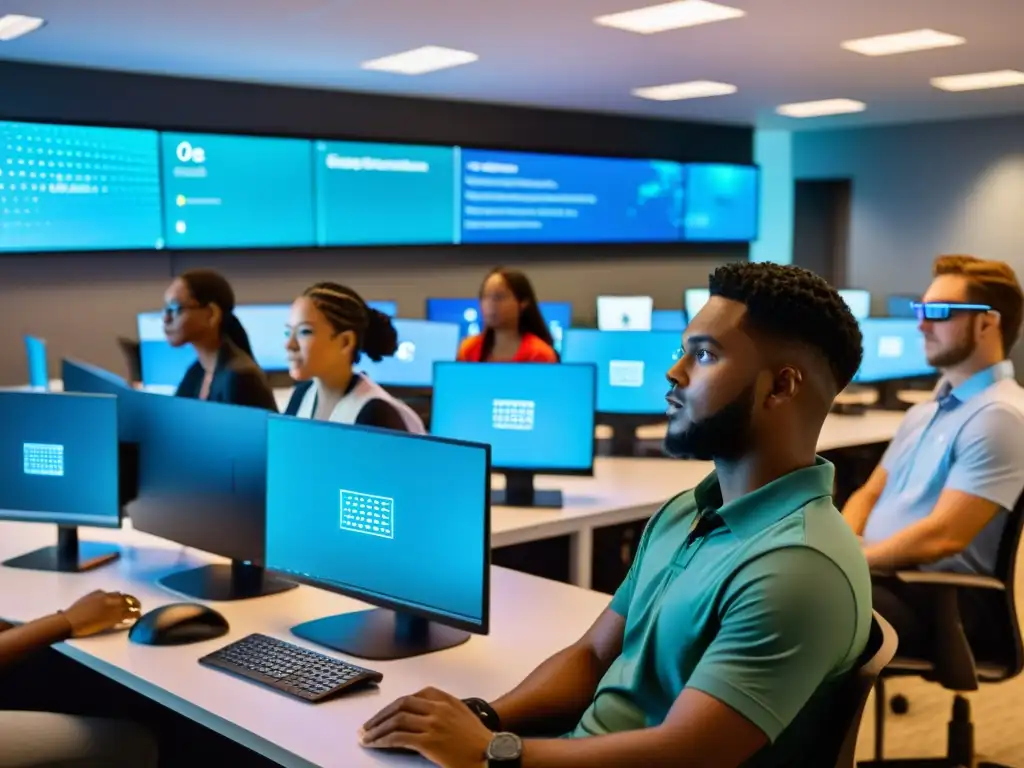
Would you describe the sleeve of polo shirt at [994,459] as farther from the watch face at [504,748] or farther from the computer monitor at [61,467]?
the computer monitor at [61,467]

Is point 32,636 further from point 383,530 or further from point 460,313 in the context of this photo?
point 460,313

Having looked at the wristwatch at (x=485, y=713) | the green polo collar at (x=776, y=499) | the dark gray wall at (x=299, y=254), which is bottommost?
the wristwatch at (x=485, y=713)

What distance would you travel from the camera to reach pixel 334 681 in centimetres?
182

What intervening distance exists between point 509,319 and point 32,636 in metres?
2.67

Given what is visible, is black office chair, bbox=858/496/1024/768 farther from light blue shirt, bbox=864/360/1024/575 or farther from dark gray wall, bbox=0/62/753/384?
dark gray wall, bbox=0/62/753/384

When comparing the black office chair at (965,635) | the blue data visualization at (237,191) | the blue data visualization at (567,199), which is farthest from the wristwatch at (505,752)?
the blue data visualization at (567,199)

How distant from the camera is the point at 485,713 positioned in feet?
5.30

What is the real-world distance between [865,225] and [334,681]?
901cm

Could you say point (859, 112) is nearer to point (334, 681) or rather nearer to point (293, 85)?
point (293, 85)

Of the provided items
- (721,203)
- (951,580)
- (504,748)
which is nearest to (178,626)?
(504,748)

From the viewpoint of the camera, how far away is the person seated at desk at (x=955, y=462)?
8.43 ft

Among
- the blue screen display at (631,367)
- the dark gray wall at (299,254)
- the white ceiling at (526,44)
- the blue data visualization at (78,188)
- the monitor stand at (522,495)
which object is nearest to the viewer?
the monitor stand at (522,495)

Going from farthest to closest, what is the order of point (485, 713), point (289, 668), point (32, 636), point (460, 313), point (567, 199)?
point (567, 199) → point (460, 313) → point (32, 636) → point (289, 668) → point (485, 713)

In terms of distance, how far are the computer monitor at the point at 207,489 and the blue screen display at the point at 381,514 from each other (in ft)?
0.33
